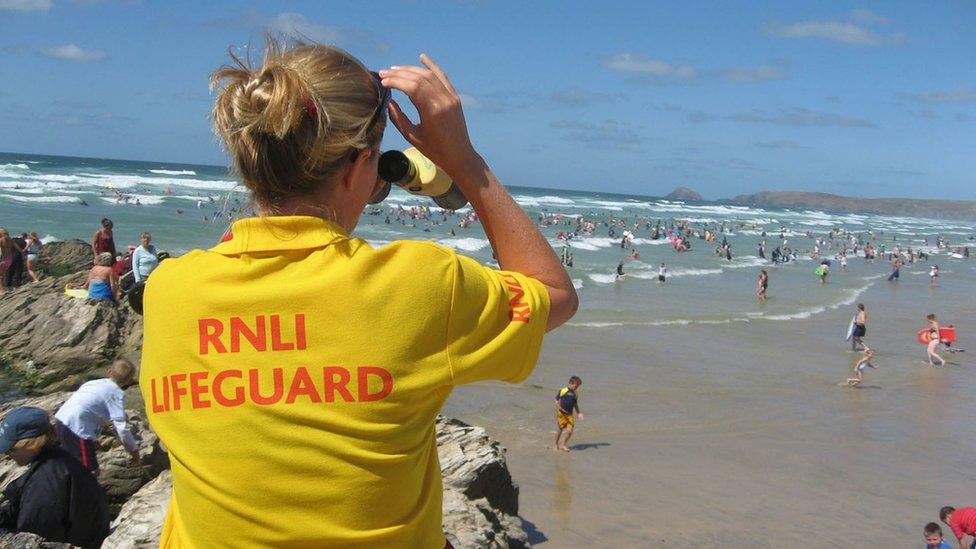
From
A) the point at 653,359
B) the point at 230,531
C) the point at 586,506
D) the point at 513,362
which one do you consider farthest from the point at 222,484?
the point at 653,359

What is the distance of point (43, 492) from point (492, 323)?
11.4 ft

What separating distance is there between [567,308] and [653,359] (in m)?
15.2

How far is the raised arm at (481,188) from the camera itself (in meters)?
1.40

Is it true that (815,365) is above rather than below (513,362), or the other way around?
below

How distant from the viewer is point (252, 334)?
1222 mm

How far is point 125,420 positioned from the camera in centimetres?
538

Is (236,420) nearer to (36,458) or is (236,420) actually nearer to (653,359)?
(36,458)

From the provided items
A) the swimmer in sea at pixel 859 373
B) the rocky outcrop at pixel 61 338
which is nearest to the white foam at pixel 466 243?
the swimmer in sea at pixel 859 373

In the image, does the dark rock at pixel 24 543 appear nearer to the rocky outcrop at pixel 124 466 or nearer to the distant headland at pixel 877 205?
the rocky outcrop at pixel 124 466

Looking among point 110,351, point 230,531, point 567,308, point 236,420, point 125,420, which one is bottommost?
point 110,351

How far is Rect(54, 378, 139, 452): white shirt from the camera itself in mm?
5230

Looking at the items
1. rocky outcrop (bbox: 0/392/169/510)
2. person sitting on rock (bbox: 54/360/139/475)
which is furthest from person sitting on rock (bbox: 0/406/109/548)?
rocky outcrop (bbox: 0/392/169/510)

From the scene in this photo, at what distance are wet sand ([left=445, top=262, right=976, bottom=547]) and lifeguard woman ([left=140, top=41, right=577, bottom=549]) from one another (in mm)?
7106

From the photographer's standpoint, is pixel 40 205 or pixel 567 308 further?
pixel 40 205
